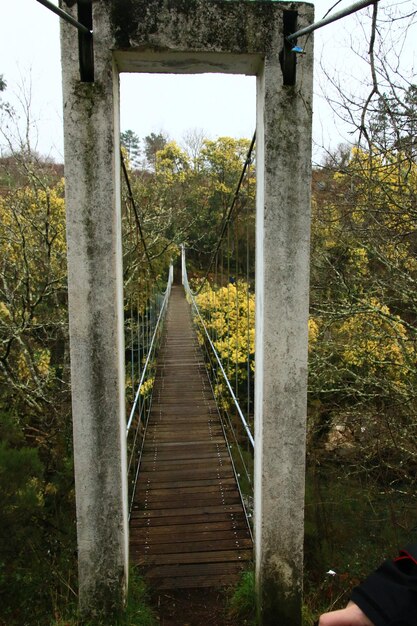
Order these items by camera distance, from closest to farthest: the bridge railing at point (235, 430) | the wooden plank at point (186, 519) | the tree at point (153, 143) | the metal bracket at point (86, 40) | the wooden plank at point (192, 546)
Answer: the metal bracket at point (86, 40) < the wooden plank at point (192, 546) < the wooden plank at point (186, 519) < the bridge railing at point (235, 430) < the tree at point (153, 143)

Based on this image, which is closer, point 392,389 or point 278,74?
point 278,74

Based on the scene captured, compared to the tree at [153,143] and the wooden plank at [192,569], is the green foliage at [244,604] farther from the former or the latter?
the tree at [153,143]

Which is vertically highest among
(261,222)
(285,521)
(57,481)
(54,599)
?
(261,222)

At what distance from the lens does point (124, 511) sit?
2.00 metres

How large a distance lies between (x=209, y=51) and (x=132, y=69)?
36cm

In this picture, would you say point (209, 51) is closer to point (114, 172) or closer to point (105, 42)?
point (105, 42)

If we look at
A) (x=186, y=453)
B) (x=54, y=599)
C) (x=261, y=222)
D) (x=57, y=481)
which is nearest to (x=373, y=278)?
(x=186, y=453)

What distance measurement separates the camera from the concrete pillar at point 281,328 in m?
1.85

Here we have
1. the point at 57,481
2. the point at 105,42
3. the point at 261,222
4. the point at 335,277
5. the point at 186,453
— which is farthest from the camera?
the point at 335,277

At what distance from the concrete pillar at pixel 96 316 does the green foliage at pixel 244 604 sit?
53 centimetres

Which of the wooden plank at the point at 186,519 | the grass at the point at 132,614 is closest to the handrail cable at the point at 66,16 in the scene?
the grass at the point at 132,614

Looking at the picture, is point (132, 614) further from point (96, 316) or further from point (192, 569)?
point (96, 316)

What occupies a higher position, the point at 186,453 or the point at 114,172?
the point at 114,172

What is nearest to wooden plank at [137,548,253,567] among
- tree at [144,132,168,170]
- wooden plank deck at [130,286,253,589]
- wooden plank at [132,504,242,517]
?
wooden plank deck at [130,286,253,589]
